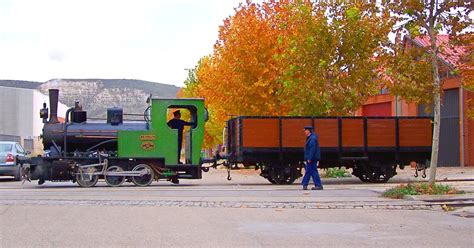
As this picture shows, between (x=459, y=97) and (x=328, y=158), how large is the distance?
12.9 metres

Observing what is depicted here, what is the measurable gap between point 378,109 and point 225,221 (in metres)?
30.8

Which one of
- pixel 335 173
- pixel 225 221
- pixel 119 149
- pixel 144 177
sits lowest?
pixel 225 221

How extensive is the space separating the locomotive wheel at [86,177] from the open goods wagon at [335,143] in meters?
4.47

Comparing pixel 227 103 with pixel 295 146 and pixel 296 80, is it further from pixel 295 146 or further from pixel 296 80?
pixel 295 146

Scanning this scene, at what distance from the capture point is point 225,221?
1191 centimetres

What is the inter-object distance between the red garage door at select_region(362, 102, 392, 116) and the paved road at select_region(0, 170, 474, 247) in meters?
23.9

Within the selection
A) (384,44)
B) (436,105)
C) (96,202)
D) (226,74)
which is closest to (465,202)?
(436,105)

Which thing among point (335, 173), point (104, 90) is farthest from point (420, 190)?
point (104, 90)

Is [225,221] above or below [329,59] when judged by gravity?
below

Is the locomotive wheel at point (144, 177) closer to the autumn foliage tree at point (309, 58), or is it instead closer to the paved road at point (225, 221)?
the paved road at point (225, 221)

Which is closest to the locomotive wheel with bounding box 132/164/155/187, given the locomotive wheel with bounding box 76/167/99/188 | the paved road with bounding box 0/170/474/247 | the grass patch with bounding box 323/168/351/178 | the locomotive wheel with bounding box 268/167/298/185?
the locomotive wheel with bounding box 76/167/99/188

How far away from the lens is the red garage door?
4019cm

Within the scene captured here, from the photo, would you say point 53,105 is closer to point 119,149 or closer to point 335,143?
point 119,149

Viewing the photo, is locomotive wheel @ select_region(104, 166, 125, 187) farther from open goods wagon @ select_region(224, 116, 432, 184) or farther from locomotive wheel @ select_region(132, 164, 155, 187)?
open goods wagon @ select_region(224, 116, 432, 184)
